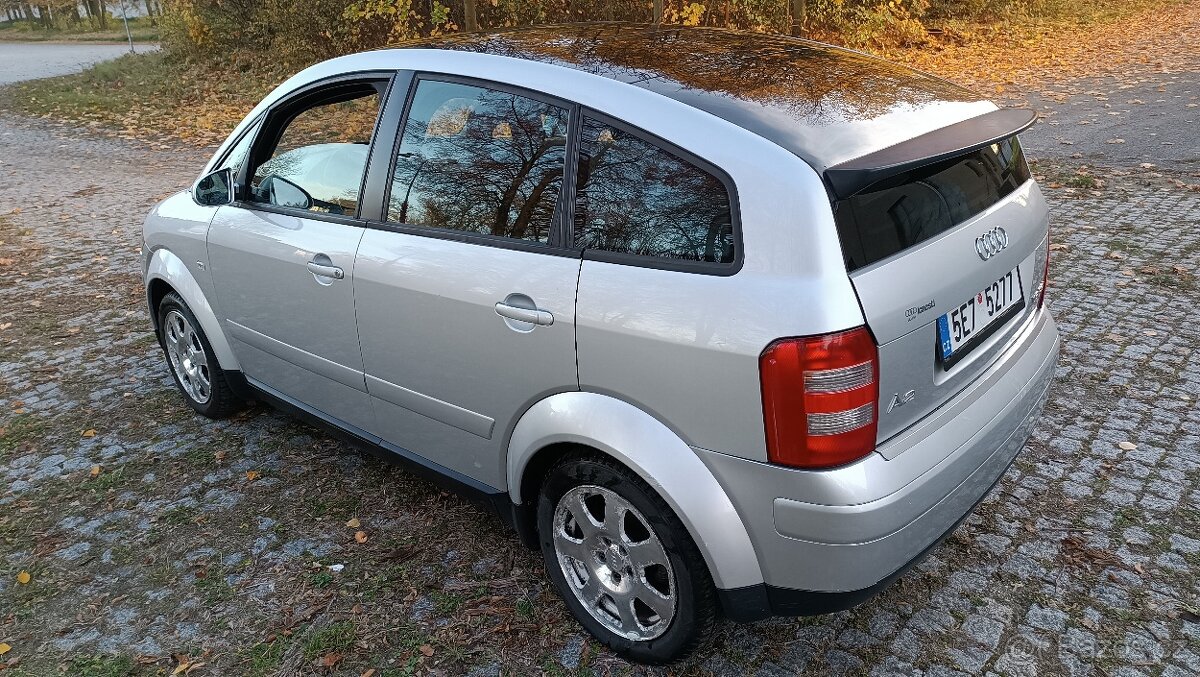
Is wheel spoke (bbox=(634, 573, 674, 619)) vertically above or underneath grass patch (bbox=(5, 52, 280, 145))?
underneath

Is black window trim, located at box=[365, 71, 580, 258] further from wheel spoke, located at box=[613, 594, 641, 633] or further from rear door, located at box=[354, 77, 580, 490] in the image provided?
wheel spoke, located at box=[613, 594, 641, 633]

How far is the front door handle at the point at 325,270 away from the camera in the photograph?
3.22m

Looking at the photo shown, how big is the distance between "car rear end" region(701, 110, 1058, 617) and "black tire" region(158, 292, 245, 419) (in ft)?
9.75

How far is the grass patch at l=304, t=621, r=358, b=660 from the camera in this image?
115 inches

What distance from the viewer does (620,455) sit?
96.0 inches

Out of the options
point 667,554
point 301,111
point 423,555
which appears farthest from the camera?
point 301,111

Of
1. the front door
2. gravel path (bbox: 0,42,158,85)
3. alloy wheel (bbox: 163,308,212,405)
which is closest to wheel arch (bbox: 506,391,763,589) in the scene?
the front door

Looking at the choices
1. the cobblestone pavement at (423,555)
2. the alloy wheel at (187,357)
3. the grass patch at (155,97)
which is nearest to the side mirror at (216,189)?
the alloy wheel at (187,357)

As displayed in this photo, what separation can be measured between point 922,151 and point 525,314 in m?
1.19

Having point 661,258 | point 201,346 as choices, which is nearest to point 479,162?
point 661,258

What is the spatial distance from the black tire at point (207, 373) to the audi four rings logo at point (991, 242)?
3373 millimetres

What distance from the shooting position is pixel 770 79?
276 cm

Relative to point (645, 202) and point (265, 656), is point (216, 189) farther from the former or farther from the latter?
point (645, 202)

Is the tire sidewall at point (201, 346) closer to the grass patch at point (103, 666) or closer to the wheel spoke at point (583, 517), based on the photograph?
the grass patch at point (103, 666)
